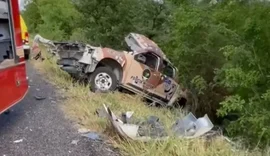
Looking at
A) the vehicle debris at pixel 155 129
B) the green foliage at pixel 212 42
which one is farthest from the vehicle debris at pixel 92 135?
the green foliage at pixel 212 42

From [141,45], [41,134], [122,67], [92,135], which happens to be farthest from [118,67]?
[41,134]

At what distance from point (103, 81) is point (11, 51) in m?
5.20

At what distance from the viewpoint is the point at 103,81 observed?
1071 cm

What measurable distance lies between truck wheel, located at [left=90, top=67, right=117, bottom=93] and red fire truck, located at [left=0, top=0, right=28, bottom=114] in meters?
4.81

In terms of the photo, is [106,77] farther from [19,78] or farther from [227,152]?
[227,152]

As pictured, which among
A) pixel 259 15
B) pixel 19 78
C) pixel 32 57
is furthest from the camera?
pixel 32 57

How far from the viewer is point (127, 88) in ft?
35.7

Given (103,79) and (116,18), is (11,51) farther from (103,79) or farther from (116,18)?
(116,18)

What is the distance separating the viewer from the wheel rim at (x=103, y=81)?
421 inches

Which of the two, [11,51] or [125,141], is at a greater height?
[11,51]

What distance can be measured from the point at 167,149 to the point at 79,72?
6.31 m

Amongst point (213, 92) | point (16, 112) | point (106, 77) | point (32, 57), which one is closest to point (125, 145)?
point (16, 112)

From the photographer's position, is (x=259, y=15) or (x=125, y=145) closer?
(x=125, y=145)

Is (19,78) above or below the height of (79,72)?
above
